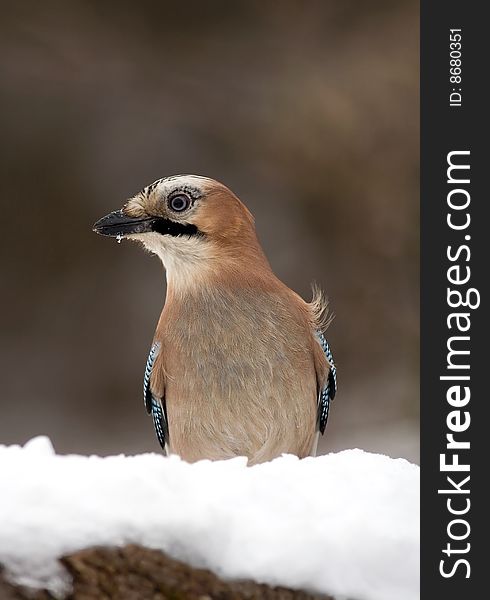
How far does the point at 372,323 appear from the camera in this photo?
2.68 metres

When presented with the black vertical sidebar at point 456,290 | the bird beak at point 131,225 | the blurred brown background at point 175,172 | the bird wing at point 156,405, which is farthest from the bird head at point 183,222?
the blurred brown background at point 175,172

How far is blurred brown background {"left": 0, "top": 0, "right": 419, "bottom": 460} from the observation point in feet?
8.44

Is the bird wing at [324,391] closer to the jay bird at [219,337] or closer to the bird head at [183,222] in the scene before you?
the jay bird at [219,337]

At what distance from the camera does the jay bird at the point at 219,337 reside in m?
1.27

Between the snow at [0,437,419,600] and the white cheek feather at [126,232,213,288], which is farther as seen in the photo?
the white cheek feather at [126,232,213,288]

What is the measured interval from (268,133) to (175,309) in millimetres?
1408

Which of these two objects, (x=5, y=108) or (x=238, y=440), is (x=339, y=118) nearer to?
(x=5, y=108)

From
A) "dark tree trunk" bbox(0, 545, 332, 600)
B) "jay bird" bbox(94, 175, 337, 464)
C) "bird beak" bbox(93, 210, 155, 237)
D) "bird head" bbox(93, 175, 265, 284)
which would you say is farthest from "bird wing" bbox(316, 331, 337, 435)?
"dark tree trunk" bbox(0, 545, 332, 600)

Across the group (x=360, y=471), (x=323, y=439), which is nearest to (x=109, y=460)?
(x=360, y=471)

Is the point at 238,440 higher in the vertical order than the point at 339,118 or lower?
lower

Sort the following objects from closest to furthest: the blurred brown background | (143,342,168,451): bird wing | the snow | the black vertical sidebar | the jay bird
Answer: the snow, the black vertical sidebar, the jay bird, (143,342,168,451): bird wing, the blurred brown background

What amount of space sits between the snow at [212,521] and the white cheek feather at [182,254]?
1.60 ft

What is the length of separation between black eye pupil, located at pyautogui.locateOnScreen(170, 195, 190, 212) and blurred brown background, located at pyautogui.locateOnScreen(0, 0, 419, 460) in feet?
4.44

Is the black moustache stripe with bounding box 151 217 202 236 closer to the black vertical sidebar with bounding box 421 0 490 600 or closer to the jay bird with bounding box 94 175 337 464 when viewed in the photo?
the jay bird with bounding box 94 175 337 464
